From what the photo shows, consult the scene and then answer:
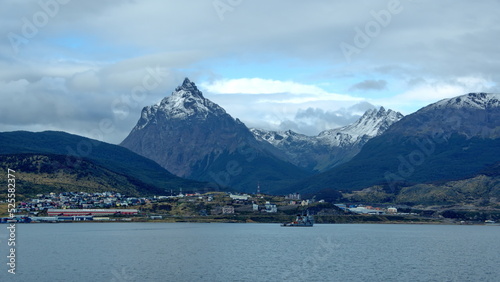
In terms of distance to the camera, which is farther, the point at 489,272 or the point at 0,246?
the point at 0,246

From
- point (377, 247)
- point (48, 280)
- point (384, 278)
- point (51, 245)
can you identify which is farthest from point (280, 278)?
point (51, 245)

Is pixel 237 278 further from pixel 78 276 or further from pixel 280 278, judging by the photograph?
pixel 78 276

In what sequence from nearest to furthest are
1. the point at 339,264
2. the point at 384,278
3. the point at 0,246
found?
the point at 384,278
the point at 339,264
the point at 0,246

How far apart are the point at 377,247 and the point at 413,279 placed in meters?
70.7

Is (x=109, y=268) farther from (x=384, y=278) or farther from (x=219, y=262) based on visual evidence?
(x=384, y=278)

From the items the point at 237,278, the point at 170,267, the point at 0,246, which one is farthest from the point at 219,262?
the point at 0,246

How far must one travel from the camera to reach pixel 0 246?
173625 mm

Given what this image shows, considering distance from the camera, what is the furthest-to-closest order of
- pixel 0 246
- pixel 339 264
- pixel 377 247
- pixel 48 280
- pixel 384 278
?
pixel 377 247 → pixel 0 246 → pixel 339 264 → pixel 384 278 → pixel 48 280

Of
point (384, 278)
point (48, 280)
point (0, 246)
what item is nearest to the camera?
point (48, 280)

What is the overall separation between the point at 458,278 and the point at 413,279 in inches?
354

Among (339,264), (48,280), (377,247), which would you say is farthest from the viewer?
(377,247)

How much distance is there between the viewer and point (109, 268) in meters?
129

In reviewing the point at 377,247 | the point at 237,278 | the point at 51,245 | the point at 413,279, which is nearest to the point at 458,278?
the point at 413,279

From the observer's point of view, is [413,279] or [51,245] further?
[51,245]
